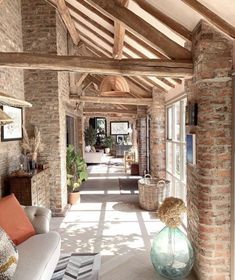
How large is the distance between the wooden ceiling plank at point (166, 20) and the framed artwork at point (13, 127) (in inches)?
113

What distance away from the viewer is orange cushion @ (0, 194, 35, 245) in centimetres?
322

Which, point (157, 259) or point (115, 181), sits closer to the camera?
point (157, 259)

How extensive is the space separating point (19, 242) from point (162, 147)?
4984 millimetres

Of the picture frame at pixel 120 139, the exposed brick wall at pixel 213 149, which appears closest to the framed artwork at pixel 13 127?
the exposed brick wall at pixel 213 149

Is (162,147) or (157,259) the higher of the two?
(162,147)

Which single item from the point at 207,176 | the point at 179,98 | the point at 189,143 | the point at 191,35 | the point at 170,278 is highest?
the point at 191,35

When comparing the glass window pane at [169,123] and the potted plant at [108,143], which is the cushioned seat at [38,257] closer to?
the glass window pane at [169,123]

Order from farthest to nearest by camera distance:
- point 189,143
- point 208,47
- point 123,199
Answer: point 123,199
point 189,143
point 208,47

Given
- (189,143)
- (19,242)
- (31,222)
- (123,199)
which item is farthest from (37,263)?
(123,199)

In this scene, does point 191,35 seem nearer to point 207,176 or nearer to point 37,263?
point 207,176

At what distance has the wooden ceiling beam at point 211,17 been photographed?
2.80 m

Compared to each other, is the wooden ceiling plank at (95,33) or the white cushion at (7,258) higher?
the wooden ceiling plank at (95,33)

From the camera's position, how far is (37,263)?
2.75 m

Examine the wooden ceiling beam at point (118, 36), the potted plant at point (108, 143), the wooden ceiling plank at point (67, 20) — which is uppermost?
the wooden ceiling plank at point (67, 20)
